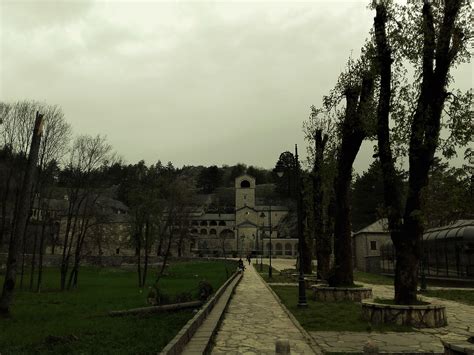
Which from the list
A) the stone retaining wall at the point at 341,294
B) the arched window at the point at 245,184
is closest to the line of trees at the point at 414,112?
the stone retaining wall at the point at 341,294

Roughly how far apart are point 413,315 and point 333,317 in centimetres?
264

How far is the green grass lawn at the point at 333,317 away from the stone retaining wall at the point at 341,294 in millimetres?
461

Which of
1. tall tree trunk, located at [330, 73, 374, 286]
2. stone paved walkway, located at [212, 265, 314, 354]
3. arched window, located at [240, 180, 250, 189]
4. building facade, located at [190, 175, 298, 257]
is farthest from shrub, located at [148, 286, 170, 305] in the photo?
arched window, located at [240, 180, 250, 189]

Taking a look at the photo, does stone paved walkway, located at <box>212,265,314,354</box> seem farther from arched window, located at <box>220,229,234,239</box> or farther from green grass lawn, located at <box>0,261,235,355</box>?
arched window, located at <box>220,229,234,239</box>

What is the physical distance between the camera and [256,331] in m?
11.2

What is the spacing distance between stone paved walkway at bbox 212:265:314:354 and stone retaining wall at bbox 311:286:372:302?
2222 millimetres

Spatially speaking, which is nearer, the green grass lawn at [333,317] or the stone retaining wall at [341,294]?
the green grass lawn at [333,317]

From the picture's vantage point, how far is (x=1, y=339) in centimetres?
1076

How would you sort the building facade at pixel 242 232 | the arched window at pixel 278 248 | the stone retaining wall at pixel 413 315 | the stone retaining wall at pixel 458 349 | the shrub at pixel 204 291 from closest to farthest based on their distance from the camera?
the stone retaining wall at pixel 458 349 → the stone retaining wall at pixel 413 315 → the shrub at pixel 204 291 → the arched window at pixel 278 248 → the building facade at pixel 242 232

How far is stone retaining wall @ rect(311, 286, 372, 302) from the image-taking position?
17859 mm

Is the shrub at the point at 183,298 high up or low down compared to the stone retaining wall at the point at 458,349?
down

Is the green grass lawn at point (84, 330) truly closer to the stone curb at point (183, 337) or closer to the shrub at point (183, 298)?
the stone curb at point (183, 337)

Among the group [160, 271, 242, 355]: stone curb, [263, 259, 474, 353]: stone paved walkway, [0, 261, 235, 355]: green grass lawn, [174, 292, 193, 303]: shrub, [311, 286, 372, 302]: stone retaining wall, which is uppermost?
[311, 286, 372, 302]: stone retaining wall

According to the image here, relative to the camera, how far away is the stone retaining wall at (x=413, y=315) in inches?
468
